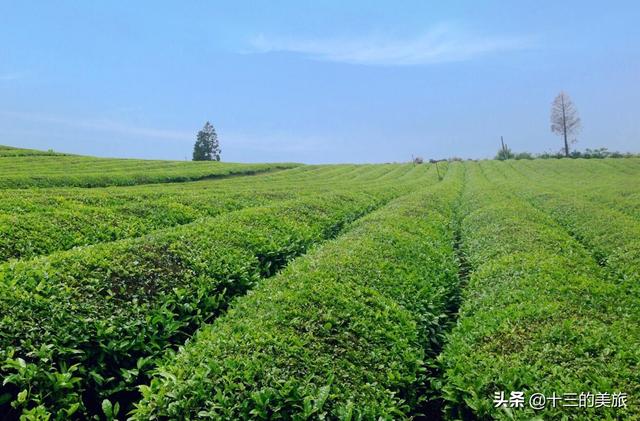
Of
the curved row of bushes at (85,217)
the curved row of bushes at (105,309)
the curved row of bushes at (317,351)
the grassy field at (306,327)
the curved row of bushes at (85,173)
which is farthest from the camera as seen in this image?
the curved row of bushes at (85,173)

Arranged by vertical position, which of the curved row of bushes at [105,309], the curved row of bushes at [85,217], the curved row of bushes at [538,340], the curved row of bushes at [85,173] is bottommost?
the curved row of bushes at [538,340]

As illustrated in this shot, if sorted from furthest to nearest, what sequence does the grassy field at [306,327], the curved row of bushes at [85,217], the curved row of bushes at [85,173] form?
the curved row of bushes at [85,173] → the curved row of bushes at [85,217] → the grassy field at [306,327]

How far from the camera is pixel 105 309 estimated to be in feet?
20.0

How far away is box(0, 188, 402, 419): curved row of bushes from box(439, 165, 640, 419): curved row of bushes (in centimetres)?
373

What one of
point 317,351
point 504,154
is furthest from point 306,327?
point 504,154

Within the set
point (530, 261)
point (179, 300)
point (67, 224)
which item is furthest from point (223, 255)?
point (530, 261)

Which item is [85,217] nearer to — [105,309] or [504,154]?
[105,309]

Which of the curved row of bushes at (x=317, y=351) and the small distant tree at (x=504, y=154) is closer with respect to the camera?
the curved row of bushes at (x=317, y=351)

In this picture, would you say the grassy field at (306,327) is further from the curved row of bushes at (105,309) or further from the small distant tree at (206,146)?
the small distant tree at (206,146)

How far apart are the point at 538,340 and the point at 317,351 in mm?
2639

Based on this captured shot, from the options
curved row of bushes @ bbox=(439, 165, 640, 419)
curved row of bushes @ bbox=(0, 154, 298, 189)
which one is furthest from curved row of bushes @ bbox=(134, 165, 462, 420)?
curved row of bushes @ bbox=(0, 154, 298, 189)

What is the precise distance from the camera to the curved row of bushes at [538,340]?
178 inches

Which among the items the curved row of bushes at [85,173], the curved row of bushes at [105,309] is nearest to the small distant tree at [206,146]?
the curved row of bushes at [85,173]

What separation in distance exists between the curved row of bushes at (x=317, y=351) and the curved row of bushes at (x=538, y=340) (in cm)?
53
